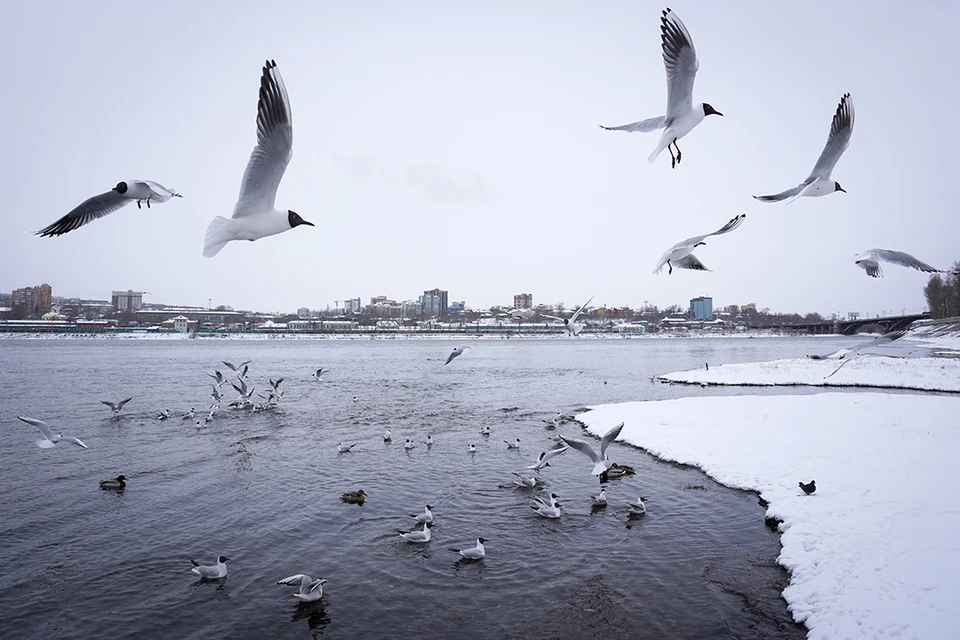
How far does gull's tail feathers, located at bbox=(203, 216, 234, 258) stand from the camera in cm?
441

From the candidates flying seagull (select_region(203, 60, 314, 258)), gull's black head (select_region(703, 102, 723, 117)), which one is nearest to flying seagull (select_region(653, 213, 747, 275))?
gull's black head (select_region(703, 102, 723, 117))

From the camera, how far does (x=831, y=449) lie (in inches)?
575

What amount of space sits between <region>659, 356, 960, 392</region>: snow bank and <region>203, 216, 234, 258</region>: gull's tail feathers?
32835 mm

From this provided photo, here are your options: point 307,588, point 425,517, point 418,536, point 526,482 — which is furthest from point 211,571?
point 526,482

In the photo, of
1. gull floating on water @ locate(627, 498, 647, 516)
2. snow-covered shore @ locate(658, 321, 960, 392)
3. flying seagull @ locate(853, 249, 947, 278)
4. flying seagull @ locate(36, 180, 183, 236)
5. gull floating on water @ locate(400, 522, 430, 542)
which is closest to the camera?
flying seagull @ locate(36, 180, 183, 236)

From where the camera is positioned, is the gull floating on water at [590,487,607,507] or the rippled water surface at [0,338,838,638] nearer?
the rippled water surface at [0,338,838,638]

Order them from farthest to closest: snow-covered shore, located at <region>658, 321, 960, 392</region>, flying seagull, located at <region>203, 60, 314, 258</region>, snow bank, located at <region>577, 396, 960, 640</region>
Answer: snow-covered shore, located at <region>658, 321, 960, 392</region>
snow bank, located at <region>577, 396, 960, 640</region>
flying seagull, located at <region>203, 60, 314, 258</region>

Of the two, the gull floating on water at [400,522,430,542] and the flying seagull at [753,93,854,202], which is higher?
the flying seagull at [753,93,854,202]

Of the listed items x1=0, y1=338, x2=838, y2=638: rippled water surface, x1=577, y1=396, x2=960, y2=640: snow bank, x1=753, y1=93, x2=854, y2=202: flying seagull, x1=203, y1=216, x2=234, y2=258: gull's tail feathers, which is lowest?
x1=0, y1=338, x2=838, y2=638: rippled water surface

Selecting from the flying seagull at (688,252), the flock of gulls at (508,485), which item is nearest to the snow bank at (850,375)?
the flock of gulls at (508,485)

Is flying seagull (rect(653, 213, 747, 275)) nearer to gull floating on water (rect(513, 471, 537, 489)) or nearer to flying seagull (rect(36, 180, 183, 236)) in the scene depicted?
flying seagull (rect(36, 180, 183, 236))

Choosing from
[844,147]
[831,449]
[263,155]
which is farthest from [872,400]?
[263,155]

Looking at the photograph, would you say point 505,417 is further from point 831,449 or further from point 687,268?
point 687,268

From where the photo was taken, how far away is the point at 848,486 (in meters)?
11.4
